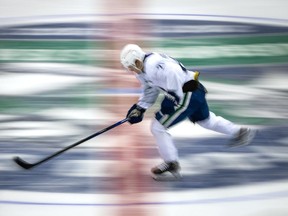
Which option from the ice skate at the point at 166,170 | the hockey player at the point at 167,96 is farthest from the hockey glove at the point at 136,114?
the ice skate at the point at 166,170

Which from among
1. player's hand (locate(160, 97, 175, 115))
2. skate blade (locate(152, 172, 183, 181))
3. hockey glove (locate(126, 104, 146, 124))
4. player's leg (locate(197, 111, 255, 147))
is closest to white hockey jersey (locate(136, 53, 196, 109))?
player's hand (locate(160, 97, 175, 115))

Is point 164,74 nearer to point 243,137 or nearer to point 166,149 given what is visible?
point 166,149

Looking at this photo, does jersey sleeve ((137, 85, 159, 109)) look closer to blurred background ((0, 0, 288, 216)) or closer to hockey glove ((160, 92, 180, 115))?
hockey glove ((160, 92, 180, 115))

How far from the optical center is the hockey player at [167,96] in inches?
194

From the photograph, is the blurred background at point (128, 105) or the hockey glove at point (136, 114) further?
the hockey glove at point (136, 114)

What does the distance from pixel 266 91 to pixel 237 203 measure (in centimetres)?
205

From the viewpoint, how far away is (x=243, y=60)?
720cm

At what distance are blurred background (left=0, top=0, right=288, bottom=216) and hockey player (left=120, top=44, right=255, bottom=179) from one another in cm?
25

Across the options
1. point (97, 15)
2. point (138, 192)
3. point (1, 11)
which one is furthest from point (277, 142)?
point (1, 11)

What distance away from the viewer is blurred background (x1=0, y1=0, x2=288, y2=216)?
489 cm

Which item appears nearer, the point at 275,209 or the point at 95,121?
the point at 275,209

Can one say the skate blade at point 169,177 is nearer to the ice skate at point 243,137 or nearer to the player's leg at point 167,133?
the player's leg at point 167,133

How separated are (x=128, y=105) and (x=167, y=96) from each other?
1383mm

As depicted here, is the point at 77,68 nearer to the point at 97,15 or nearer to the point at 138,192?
the point at 97,15
